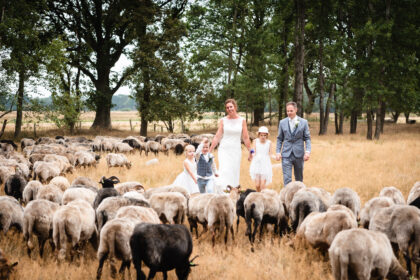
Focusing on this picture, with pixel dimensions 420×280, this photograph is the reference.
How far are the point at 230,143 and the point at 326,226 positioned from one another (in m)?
3.96

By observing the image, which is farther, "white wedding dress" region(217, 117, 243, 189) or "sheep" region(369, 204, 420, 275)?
"white wedding dress" region(217, 117, 243, 189)

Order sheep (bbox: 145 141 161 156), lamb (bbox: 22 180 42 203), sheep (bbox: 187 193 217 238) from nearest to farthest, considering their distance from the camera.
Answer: sheep (bbox: 187 193 217 238), lamb (bbox: 22 180 42 203), sheep (bbox: 145 141 161 156)

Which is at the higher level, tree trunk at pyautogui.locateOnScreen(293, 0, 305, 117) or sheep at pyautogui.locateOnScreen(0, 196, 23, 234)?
tree trunk at pyautogui.locateOnScreen(293, 0, 305, 117)

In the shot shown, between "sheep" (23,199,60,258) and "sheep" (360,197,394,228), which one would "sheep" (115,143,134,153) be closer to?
"sheep" (23,199,60,258)

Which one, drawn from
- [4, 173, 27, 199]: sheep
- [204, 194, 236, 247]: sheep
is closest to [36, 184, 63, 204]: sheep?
[4, 173, 27, 199]: sheep

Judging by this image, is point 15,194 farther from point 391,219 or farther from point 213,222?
point 391,219

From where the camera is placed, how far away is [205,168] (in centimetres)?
807

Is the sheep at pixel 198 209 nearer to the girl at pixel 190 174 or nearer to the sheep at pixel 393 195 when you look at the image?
the girl at pixel 190 174

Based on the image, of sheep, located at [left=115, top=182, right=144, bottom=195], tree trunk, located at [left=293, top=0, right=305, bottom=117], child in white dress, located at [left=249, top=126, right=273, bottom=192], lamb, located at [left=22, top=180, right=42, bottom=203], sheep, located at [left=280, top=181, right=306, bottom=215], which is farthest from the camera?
tree trunk, located at [left=293, top=0, right=305, bottom=117]

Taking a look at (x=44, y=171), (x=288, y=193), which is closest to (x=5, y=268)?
(x=288, y=193)

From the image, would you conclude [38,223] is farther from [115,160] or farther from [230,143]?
[115,160]

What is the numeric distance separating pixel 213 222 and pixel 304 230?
1531 millimetres

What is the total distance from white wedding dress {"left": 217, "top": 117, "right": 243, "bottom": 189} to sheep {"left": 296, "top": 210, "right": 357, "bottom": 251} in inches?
139

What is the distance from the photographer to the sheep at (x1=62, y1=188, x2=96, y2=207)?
6.49 m
